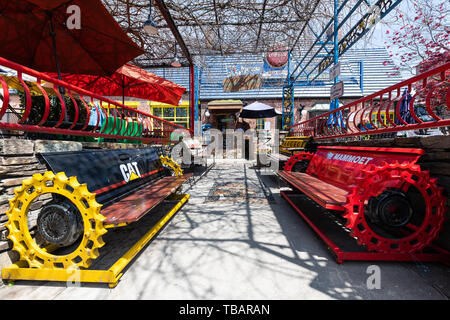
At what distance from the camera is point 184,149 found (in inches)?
339

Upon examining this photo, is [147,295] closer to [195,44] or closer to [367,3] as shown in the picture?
[367,3]

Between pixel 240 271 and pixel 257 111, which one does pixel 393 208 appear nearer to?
pixel 240 271

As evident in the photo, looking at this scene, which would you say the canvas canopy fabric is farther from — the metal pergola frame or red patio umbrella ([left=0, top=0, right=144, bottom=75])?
red patio umbrella ([left=0, top=0, right=144, bottom=75])

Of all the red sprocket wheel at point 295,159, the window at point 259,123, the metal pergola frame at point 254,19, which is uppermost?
the metal pergola frame at point 254,19

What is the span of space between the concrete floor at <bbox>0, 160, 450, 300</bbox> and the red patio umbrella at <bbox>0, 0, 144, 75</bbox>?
352 centimetres

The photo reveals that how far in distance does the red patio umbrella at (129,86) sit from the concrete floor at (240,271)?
203 inches

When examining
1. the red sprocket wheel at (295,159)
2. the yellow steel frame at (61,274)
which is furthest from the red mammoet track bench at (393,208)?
the red sprocket wheel at (295,159)

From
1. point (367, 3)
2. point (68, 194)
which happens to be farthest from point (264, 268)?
point (367, 3)

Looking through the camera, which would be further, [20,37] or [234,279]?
[20,37]

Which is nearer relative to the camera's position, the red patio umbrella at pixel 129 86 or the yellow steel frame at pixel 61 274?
the yellow steel frame at pixel 61 274

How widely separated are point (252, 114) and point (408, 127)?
10.8 m

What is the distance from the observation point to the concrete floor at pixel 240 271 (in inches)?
75.8

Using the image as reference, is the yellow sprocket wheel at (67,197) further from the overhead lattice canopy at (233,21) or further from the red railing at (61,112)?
the overhead lattice canopy at (233,21)

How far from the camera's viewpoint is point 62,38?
4281mm
